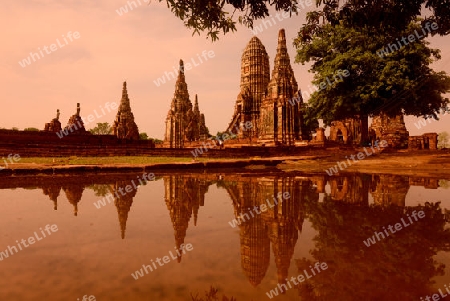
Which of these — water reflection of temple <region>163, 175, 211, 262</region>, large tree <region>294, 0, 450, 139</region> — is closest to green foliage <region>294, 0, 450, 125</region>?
large tree <region>294, 0, 450, 139</region>

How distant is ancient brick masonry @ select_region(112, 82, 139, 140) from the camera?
3731 centimetres

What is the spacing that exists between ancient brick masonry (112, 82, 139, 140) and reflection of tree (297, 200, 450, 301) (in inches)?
1455

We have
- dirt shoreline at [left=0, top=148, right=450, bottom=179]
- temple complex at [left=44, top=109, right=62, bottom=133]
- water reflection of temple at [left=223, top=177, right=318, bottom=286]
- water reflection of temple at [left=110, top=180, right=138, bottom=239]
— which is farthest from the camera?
temple complex at [left=44, top=109, right=62, bottom=133]

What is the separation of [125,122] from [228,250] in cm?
3885

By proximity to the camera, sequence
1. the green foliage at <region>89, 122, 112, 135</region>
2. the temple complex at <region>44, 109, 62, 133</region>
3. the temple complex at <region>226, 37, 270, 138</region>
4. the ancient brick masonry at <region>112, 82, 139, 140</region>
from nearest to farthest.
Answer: the temple complex at <region>44, 109, 62, 133</region>
the ancient brick masonry at <region>112, 82, 139, 140</region>
the temple complex at <region>226, 37, 270, 138</region>
the green foliage at <region>89, 122, 112, 135</region>

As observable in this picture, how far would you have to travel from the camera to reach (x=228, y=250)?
2262mm

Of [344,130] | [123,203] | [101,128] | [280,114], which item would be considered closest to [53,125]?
[280,114]

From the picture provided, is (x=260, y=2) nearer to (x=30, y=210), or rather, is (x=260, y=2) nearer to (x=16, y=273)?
(x=30, y=210)

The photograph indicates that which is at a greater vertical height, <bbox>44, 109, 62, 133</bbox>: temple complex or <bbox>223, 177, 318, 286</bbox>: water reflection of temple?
<bbox>44, 109, 62, 133</bbox>: temple complex

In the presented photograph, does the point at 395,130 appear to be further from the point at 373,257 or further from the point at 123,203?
the point at 373,257

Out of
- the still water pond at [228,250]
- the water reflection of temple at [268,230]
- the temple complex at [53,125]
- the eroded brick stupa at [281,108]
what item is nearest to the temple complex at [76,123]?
the temple complex at [53,125]

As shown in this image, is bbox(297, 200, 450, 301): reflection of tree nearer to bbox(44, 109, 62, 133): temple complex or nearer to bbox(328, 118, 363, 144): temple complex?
bbox(44, 109, 62, 133): temple complex

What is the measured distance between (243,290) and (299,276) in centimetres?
42

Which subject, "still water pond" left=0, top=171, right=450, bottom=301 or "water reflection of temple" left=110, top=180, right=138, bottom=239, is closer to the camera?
"still water pond" left=0, top=171, right=450, bottom=301
